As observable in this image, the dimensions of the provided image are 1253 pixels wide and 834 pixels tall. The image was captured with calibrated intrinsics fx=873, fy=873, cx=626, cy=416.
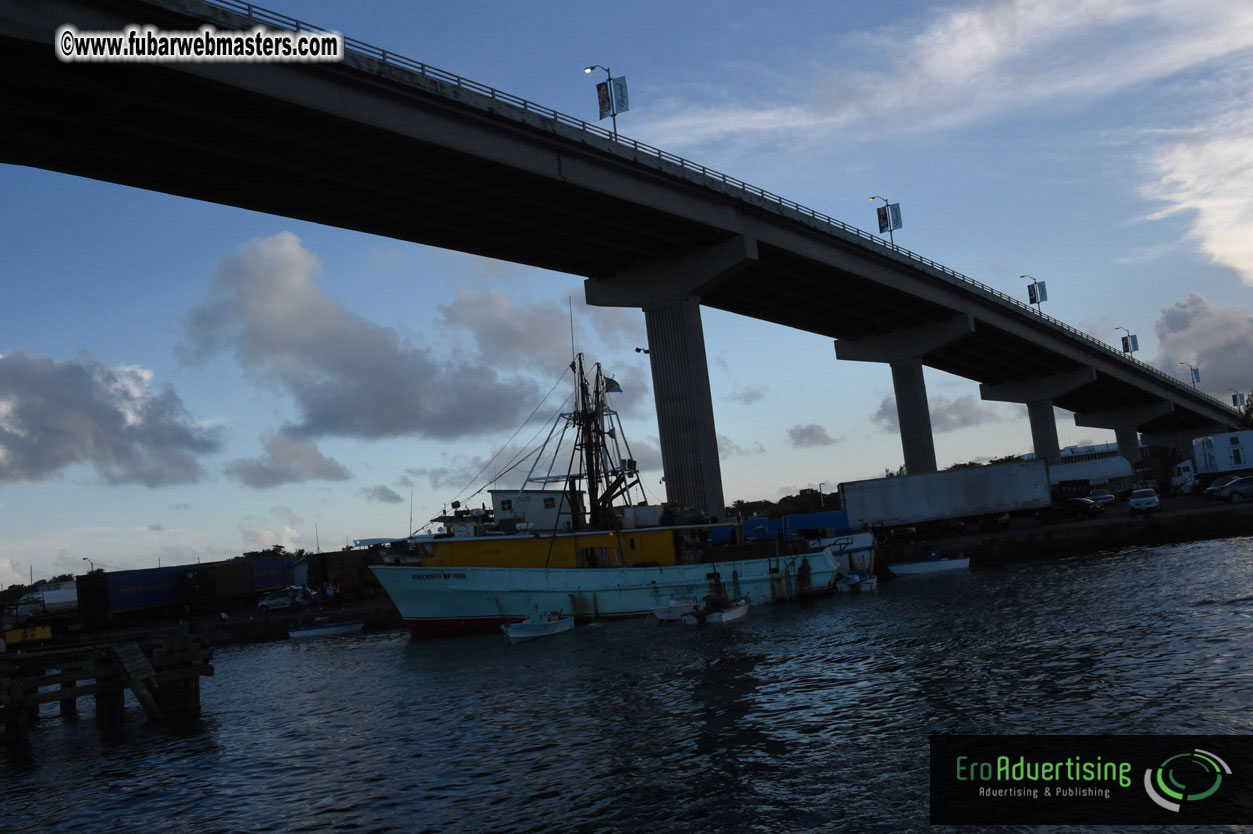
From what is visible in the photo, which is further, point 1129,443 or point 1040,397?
point 1129,443

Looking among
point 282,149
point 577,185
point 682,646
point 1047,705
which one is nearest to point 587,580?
point 682,646

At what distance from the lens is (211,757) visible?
23.8 meters

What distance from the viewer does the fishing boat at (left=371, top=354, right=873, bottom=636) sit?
4784 centimetres

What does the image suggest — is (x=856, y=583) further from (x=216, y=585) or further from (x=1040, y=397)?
(x=1040, y=397)

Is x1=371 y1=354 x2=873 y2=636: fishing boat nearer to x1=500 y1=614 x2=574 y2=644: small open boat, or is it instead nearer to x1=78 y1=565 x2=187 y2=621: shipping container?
x1=500 y1=614 x2=574 y2=644: small open boat

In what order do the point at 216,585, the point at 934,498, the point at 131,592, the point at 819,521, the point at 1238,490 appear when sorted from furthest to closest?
the point at 216,585, the point at 131,592, the point at 819,521, the point at 934,498, the point at 1238,490

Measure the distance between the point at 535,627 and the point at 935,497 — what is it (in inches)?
1519

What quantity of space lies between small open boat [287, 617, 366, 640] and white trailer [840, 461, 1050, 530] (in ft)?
127

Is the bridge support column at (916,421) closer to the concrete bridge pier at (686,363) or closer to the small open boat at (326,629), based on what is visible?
the concrete bridge pier at (686,363)

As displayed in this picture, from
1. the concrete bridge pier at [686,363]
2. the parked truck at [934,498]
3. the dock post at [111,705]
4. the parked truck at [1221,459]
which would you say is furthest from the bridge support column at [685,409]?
the parked truck at [1221,459]

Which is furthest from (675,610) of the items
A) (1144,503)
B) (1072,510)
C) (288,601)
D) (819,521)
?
(288,601)

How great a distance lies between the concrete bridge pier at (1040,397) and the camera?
117250mm

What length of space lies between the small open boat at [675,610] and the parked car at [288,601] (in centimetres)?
4177

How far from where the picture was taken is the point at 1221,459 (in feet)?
293
